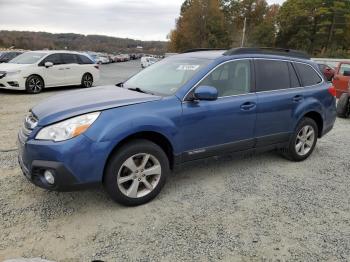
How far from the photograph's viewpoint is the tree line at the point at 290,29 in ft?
171

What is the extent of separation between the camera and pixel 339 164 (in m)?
5.43

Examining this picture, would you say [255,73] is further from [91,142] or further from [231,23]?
[231,23]

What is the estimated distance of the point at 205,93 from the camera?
3.89 metres

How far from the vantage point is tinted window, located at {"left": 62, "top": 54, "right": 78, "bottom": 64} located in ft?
42.9

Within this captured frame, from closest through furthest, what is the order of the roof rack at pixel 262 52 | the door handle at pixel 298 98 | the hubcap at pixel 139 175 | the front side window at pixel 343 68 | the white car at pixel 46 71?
the hubcap at pixel 139 175
the roof rack at pixel 262 52
the door handle at pixel 298 98
the white car at pixel 46 71
the front side window at pixel 343 68

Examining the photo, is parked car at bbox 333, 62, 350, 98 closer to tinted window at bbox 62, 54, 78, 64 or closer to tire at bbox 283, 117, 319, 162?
tire at bbox 283, 117, 319, 162

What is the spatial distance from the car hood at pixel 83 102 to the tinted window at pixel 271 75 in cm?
160

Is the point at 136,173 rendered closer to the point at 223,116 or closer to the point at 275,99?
the point at 223,116

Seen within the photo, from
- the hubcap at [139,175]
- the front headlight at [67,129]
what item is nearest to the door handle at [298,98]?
the hubcap at [139,175]

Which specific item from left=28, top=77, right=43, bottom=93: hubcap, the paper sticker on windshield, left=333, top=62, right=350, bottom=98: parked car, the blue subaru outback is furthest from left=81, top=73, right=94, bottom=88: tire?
Result: the paper sticker on windshield

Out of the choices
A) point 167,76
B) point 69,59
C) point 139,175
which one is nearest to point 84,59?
point 69,59

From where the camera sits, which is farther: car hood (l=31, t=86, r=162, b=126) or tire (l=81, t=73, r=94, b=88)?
tire (l=81, t=73, r=94, b=88)

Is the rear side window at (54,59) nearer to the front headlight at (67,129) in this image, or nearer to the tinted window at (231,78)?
the tinted window at (231,78)

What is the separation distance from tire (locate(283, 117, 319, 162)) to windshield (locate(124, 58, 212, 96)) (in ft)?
6.38
